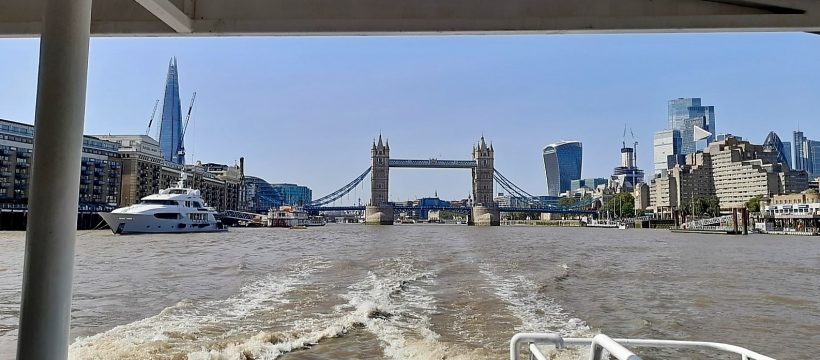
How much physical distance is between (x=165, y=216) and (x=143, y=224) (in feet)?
10.2

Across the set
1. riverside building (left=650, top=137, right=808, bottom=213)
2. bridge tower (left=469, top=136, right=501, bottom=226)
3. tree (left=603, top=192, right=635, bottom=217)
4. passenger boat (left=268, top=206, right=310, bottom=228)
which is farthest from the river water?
tree (left=603, top=192, right=635, bottom=217)

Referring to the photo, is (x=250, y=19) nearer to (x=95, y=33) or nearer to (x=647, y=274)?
(x=95, y=33)

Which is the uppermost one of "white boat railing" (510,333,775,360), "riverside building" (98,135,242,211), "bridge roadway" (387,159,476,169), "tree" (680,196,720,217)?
"bridge roadway" (387,159,476,169)

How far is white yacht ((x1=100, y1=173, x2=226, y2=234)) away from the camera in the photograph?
5619 centimetres

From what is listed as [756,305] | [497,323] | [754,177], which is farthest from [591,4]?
[754,177]

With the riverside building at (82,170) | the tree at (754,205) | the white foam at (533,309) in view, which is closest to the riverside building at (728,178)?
the tree at (754,205)

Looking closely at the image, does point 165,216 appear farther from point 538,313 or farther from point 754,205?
point 754,205

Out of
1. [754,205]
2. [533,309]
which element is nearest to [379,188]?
[754,205]

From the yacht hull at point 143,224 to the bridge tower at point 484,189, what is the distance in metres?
80.9

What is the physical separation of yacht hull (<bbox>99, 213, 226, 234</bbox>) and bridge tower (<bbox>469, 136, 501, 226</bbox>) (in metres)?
80.9

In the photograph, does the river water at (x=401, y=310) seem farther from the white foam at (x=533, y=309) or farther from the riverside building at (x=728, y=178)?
the riverside building at (x=728, y=178)

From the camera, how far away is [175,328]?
32.5 feet

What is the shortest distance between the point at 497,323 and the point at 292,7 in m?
6.99

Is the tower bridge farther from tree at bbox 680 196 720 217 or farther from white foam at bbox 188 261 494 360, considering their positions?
white foam at bbox 188 261 494 360
